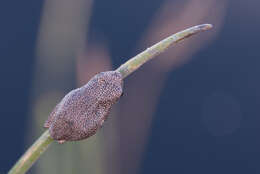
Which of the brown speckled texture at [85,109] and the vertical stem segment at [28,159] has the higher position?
the brown speckled texture at [85,109]

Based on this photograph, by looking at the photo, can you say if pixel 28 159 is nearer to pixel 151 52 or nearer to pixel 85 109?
pixel 85 109

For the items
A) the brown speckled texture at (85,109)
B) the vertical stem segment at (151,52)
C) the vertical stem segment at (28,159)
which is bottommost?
the vertical stem segment at (28,159)

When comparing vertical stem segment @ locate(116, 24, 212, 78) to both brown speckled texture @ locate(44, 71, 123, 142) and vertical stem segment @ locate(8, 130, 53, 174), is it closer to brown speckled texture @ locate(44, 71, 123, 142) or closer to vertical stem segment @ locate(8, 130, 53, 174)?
brown speckled texture @ locate(44, 71, 123, 142)

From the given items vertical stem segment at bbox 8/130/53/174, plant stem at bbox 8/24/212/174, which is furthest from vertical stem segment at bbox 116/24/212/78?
vertical stem segment at bbox 8/130/53/174

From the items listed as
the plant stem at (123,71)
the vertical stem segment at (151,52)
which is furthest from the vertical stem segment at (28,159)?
the vertical stem segment at (151,52)

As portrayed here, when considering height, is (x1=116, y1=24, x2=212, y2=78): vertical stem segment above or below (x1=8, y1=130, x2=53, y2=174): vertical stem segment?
above

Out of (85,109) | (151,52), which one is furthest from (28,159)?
(151,52)

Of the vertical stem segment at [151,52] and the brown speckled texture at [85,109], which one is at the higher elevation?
the vertical stem segment at [151,52]

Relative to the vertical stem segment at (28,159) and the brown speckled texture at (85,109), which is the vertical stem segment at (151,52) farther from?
the vertical stem segment at (28,159)

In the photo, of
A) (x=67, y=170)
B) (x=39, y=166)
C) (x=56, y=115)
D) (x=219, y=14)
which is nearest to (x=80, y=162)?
(x=67, y=170)
